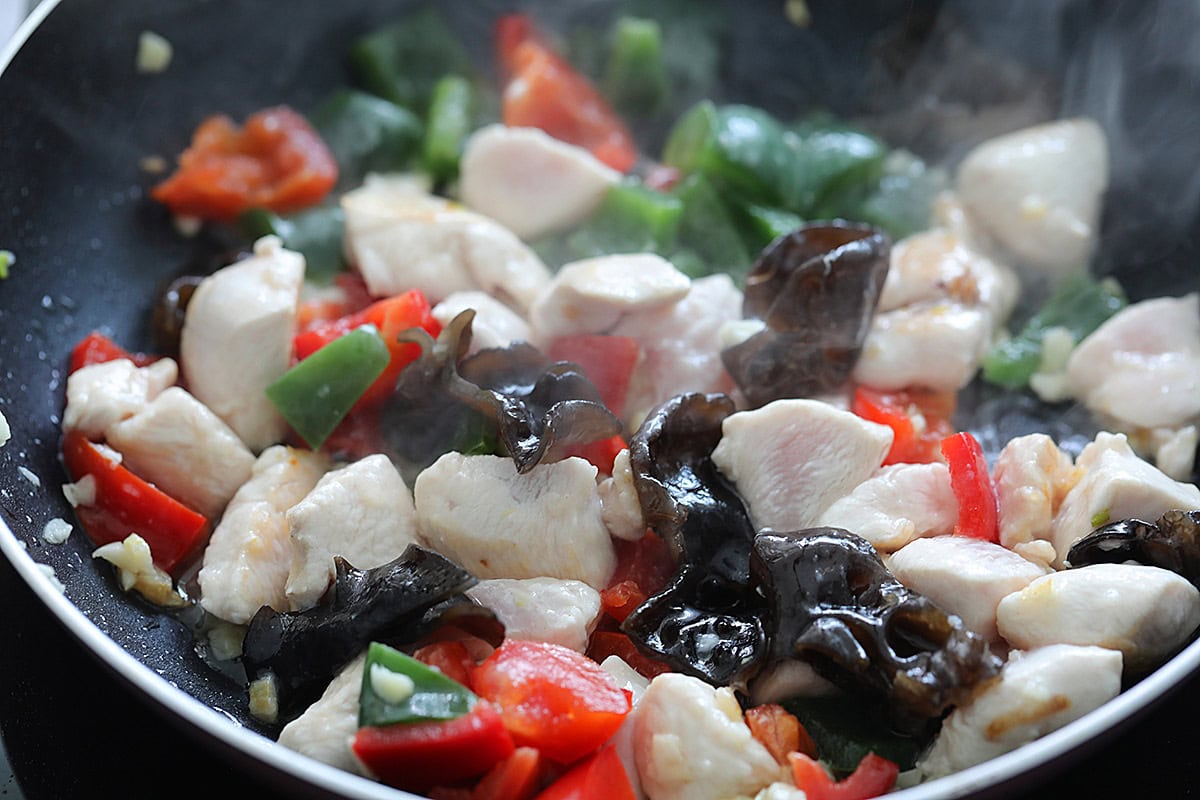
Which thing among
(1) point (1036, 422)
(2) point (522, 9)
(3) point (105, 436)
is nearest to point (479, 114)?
(2) point (522, 9)

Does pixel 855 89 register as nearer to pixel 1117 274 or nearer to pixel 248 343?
pixel 1117 274

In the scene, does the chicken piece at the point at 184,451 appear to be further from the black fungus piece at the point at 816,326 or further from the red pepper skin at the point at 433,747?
the black fungus piece at the point at 816,326

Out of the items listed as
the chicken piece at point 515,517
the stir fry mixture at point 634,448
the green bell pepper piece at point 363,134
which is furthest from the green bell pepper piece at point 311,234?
the chicken piece at point 515,517

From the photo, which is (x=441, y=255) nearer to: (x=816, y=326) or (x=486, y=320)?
(x=486, y=320)

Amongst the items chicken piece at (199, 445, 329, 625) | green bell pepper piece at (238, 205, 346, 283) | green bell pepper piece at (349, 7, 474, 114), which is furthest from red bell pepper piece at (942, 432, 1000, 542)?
green bell pepper piece at (349, 7, 474, 114)

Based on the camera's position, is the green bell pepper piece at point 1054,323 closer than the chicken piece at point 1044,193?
Yes

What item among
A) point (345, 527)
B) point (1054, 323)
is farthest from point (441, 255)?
point (1054, 323)
